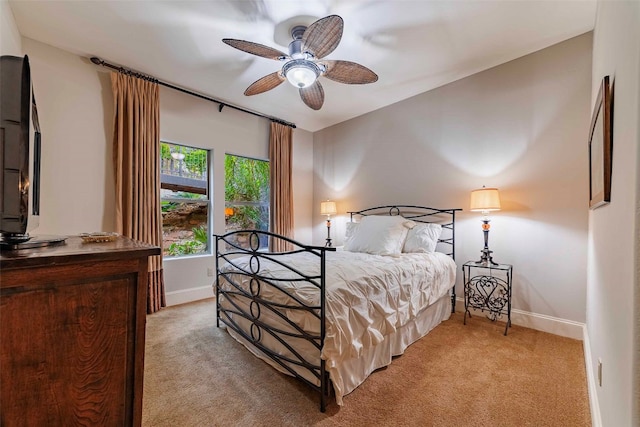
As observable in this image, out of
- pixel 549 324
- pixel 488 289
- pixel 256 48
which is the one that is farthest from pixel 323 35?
pixel 549 324

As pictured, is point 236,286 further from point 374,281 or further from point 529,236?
point 529,236

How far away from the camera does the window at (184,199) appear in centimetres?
354

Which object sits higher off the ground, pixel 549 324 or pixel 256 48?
pixel 256 48

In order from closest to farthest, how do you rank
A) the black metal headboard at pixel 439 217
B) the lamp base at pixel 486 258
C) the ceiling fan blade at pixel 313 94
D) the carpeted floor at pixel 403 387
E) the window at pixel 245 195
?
the carpeted floor at pixel 403 387 → the ceiling fan blade at pixel 313 94 → the lamp base at pixel 486 258 → the black metal headboard at pixel 439 217 → the window at pixel 245 195

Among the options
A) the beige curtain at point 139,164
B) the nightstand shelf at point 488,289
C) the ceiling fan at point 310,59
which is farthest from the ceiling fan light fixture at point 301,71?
the nightstand shelf at point 488,289

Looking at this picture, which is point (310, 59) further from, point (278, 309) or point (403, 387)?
point (403, 387)

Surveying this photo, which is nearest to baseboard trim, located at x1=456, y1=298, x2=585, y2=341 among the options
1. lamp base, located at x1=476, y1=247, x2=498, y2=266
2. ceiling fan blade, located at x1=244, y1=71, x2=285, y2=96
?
lamp base, located at x1=476, y1=247, x2=498, y2=266

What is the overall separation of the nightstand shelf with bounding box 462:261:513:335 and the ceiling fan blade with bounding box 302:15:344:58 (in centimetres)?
254

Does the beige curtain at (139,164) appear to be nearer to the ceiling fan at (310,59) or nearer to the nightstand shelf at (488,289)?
the ceiling fan at (310,59)

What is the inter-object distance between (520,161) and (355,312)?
2520 millimetres

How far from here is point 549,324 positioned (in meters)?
2.63

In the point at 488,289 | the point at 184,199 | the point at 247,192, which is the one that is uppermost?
the point at 247,192

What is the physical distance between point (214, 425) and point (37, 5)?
3.41m

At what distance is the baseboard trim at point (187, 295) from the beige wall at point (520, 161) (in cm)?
299
